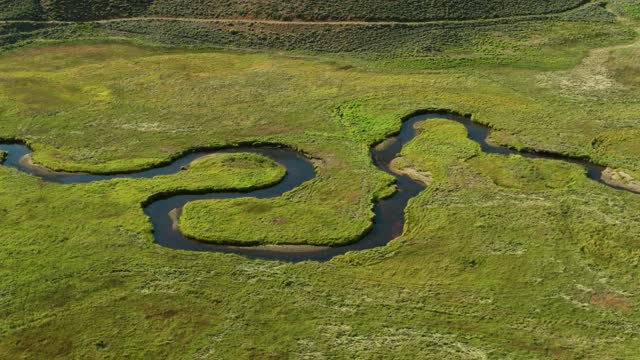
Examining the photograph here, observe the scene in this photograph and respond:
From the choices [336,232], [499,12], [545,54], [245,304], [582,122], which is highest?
[499,12]

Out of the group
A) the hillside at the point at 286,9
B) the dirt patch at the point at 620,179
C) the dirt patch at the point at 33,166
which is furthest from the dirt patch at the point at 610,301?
the hillside at the point at 286,9

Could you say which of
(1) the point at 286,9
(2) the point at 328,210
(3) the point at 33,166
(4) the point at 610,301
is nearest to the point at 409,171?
(2) the point at 328,210

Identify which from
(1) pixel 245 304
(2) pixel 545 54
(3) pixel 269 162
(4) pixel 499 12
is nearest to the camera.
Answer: (1) pixel 245 304

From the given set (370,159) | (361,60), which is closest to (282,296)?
(370,159)

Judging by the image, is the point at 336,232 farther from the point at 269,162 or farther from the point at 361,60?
the point at 361,60

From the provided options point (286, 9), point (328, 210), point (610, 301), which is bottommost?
point (610, 301)

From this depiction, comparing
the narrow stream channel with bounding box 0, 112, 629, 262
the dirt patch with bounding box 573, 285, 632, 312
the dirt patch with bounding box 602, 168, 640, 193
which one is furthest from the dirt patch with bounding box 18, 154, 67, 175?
the dirt patch with bounding box 602, 168, 640, 193

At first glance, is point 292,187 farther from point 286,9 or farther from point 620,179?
point 286,9

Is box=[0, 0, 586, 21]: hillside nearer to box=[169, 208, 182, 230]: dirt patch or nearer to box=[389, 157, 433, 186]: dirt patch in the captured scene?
box=[389, 157, 433, 186]: dirt patch
